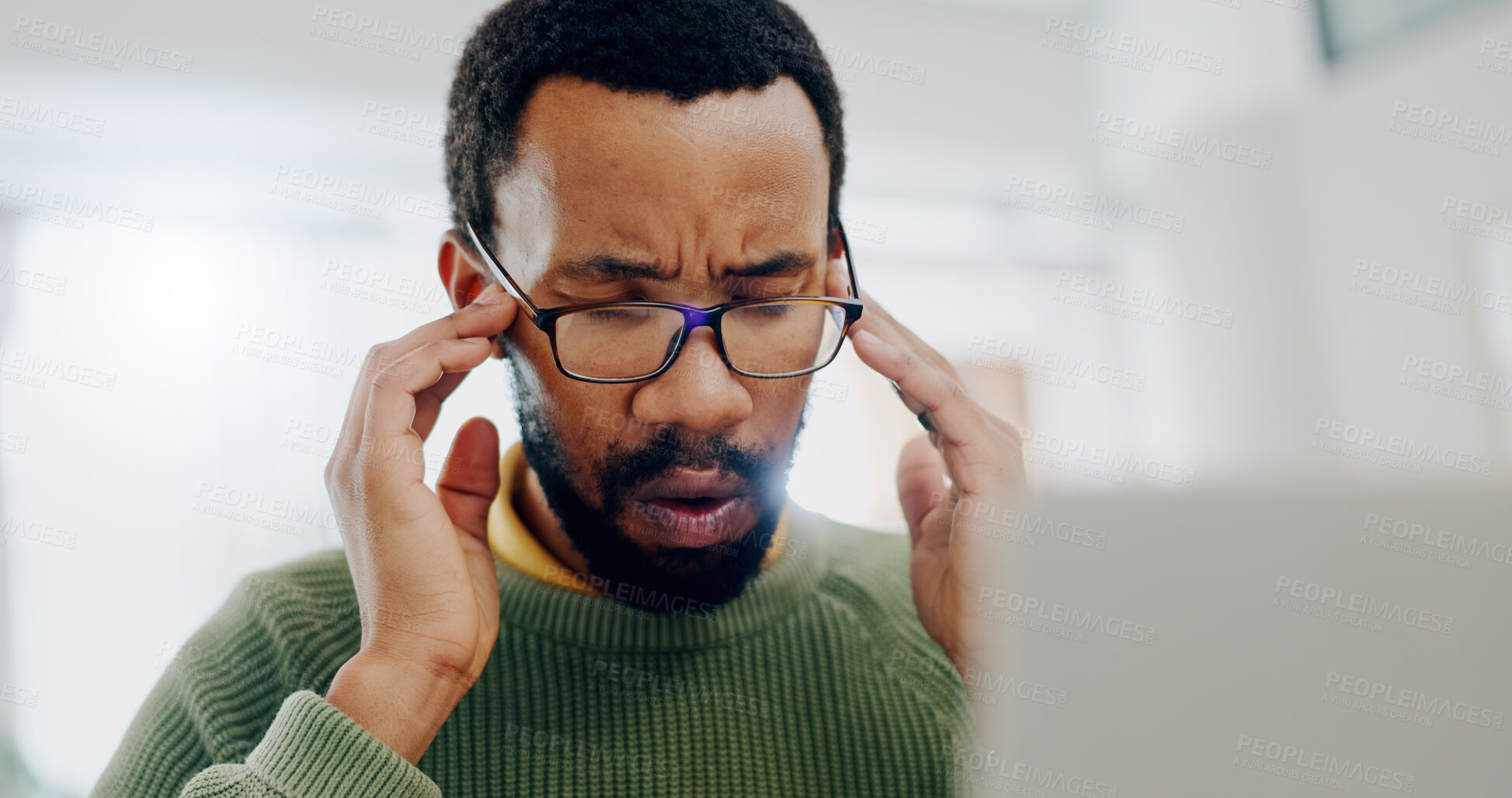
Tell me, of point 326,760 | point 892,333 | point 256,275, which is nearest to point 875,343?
point 892,333

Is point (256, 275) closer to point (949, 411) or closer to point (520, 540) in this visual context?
point (520, 540)

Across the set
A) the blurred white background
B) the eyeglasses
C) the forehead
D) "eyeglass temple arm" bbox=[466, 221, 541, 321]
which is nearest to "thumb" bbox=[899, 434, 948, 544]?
the eyeglasses

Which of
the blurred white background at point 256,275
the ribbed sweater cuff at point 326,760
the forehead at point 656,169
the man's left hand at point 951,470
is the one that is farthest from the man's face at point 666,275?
the blurred white background at point 256,275

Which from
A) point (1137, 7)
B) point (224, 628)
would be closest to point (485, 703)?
point (224, 628)

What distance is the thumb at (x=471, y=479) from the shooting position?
99cm

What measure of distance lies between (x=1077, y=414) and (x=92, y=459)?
2.91 meters

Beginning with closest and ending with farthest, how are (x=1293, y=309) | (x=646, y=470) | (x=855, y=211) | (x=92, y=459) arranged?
(x=646, y=470) < (x=1293, y=309) < (x=92, y=459) < (x=855, y=211)

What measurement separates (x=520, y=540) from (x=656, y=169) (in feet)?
1.54

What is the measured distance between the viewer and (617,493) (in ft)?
3.16

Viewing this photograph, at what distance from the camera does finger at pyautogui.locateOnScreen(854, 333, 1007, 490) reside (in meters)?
0.96

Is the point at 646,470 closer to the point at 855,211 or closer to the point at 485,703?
the point at 485,703

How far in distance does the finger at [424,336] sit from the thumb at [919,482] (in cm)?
48

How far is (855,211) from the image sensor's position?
2965 millimetres

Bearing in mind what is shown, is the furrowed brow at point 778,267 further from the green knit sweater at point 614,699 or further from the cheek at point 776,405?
the green knit sweater at point 614,699
